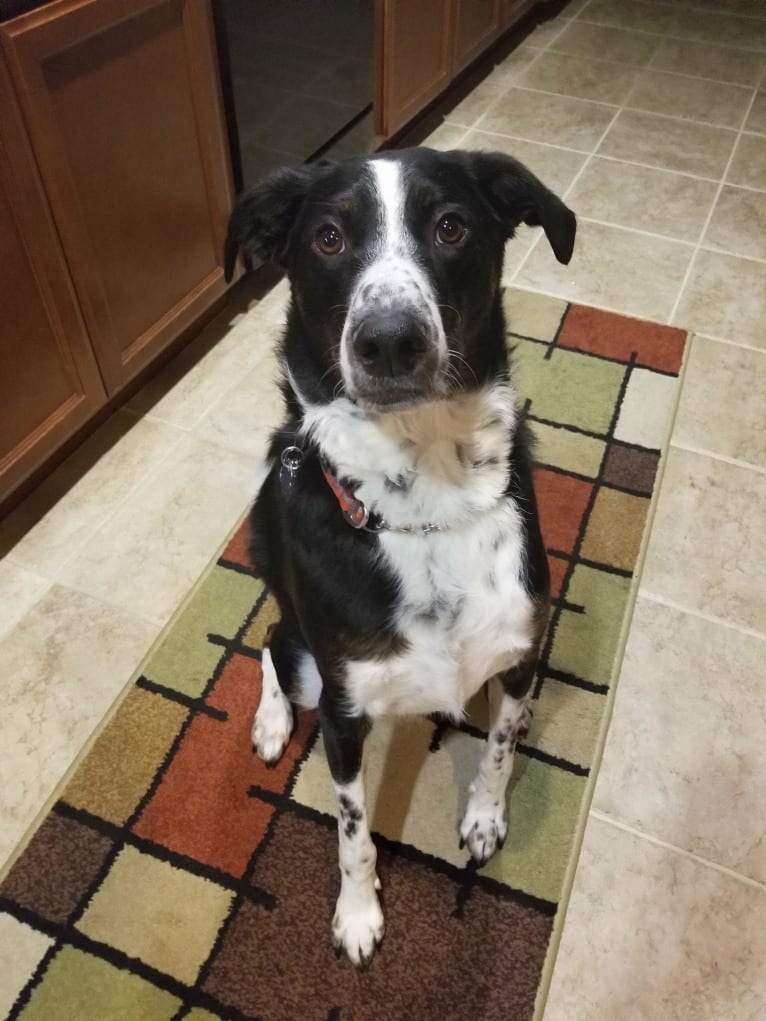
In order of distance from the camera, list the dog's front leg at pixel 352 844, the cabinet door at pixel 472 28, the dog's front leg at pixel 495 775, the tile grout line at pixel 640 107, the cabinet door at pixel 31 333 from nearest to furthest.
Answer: the dog's front leg at pixel 352 844, the dog's front leg at pixel 495 775, the cabinet door at pixel 31 333, the cabinet door at pixel 472 28, the tile grout line at pixel 640 107

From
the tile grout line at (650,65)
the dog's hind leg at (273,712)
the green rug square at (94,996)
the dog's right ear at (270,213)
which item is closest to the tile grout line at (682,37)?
the tile grout line at (650,65)

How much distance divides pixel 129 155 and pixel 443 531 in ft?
4.33

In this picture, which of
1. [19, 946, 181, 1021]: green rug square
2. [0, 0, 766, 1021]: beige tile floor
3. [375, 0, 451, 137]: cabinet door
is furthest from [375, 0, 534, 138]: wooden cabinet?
[19, 946, 181, 1021]: green rug square

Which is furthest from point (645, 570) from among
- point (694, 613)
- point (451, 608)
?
point (451, 608)

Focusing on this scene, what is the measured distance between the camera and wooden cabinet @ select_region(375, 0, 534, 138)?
110 inches

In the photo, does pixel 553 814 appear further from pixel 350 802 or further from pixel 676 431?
pixel 676 431

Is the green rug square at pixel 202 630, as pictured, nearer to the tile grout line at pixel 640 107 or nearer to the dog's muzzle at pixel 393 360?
the dog's muzzle at pixel 393 360

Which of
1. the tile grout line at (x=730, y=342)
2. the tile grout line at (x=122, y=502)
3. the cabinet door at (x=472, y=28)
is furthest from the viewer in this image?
the cabinet door at (x=472, y=28)

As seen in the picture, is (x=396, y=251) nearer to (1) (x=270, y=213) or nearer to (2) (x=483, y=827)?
(1) (x=270, y=213)

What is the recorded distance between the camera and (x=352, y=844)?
4.12 ft

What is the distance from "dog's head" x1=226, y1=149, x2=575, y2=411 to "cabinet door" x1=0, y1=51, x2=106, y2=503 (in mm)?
687

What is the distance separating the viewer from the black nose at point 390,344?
96cm

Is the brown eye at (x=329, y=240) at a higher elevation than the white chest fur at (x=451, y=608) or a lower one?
higher

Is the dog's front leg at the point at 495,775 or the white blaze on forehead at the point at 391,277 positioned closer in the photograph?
the white blaze on forehead at the point at 391,277
